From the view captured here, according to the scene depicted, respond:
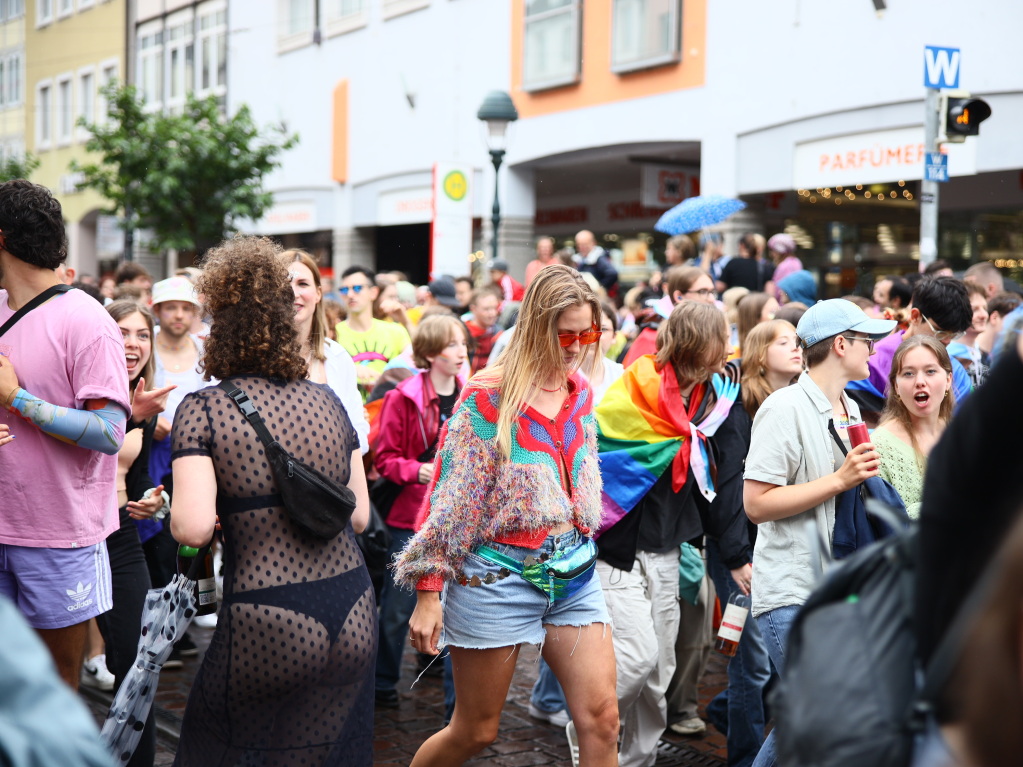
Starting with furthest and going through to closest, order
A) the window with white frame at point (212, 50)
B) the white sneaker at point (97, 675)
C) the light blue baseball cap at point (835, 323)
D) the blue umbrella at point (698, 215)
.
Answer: the window with white frame at point (212, 50) < the blue umbrella at point (698, 215) < the white sneaker at point (97, 675) < the light blue baseball cap at point (835, 323)

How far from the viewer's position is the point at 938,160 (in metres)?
9.58

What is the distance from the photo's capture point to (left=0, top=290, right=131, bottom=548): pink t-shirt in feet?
13.0

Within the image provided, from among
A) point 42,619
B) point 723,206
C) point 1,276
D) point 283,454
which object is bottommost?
point 42,619

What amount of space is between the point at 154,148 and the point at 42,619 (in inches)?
777

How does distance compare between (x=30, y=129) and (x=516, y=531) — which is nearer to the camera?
(x=516, y=531)

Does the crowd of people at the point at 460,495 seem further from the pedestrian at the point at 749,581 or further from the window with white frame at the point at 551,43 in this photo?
the window with white frame at the point at 551,43

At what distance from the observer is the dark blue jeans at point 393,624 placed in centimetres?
630

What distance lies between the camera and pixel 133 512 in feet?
15.2

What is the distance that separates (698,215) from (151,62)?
25.9 metres

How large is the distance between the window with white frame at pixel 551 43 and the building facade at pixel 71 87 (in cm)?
1777

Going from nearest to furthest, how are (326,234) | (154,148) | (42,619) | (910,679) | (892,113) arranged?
(910,679) < (42,619) < (892,113) < (154,148) < (326,234)

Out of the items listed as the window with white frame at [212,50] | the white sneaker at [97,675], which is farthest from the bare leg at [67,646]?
the window with white frame at [212,50]

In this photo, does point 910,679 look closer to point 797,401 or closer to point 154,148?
point 797,401

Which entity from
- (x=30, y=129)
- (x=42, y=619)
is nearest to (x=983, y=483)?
(x=42, y=619)
